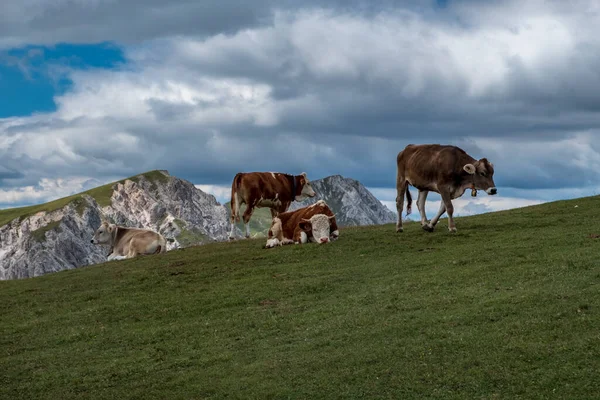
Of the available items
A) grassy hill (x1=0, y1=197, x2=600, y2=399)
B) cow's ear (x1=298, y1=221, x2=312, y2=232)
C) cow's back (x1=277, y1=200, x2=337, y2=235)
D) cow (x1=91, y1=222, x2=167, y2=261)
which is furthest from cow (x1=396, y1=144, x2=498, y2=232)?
cow (x1=91, y1=222, x2=167, y2=261)

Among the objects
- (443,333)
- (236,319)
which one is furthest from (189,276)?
(443,333)

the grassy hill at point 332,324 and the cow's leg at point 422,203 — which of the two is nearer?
the grassy hill at point 332,324

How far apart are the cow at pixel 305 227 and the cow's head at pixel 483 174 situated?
226 inches

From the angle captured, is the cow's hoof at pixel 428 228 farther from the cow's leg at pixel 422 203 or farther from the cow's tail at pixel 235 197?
the cow's tail at pixel 235 197

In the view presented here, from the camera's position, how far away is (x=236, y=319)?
18.7 m

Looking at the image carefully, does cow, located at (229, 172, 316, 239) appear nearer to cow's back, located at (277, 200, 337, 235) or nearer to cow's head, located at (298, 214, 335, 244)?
cow's back, located at (277, 200, 337, 235)

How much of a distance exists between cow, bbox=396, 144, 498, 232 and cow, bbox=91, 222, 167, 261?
1192 cm

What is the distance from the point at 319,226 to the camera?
94.5 feet

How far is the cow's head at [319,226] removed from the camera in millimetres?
28672

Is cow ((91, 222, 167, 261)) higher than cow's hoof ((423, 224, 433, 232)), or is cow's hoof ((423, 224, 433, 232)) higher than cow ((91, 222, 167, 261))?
cow ((91, 222, 167, 261))

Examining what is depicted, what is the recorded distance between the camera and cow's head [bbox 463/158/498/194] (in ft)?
88.9

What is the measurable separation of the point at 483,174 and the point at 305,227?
23.5 ft

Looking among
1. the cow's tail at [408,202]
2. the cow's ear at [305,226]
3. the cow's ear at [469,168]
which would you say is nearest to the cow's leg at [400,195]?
the cow's tail at [408,202]

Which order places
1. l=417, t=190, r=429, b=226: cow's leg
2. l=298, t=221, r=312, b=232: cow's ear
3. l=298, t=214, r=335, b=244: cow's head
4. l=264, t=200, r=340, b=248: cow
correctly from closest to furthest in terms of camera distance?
l=298, t=214, r=335, b=244: cow's head, l=264, t=200, r=340, b=248: cow, l=298, t=221, r=312, b=232: cow's ear, l=417, t=190, r=429, b=226: cow's leg
